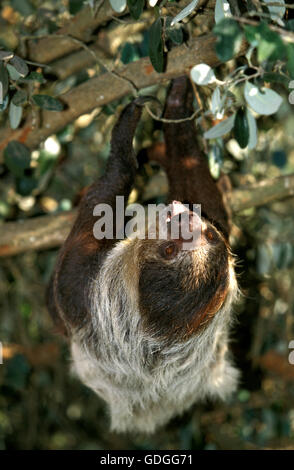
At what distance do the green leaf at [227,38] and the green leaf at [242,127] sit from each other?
0.65 metres

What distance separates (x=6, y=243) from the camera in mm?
3377

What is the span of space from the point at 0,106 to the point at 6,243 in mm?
1308

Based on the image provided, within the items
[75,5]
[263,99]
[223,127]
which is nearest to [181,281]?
[223,127]

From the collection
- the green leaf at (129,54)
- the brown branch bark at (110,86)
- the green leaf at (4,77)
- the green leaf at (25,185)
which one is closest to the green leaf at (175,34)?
the brown branch bark at (110,86)

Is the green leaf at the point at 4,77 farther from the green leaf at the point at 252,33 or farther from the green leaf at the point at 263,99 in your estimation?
the green leaf at the point at 252,33

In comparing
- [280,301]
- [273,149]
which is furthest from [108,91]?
[280,301]

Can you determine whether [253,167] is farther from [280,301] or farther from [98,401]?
[98,401]

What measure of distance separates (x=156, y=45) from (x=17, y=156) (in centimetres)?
110

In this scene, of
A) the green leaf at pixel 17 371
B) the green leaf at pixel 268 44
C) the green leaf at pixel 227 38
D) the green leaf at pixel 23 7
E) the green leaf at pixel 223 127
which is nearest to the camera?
the green leaf at pixel 268 44

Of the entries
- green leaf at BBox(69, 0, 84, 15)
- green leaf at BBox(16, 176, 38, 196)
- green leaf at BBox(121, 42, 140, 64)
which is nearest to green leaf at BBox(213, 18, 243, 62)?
green leaf at BBox(121, 42, 140, 64)

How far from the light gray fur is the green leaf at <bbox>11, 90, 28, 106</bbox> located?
3.09 feet

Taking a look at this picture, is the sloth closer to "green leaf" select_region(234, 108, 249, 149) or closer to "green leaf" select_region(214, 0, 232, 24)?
"green leaf" select_region(234, 108, 249, 149)

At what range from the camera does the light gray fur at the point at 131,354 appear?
2643 millimetres

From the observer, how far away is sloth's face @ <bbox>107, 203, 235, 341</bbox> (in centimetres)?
238
